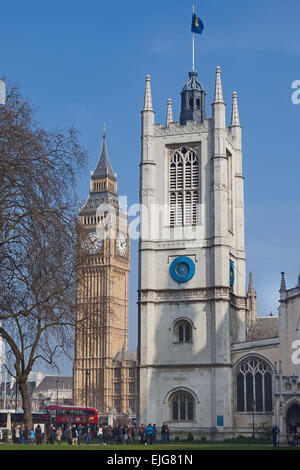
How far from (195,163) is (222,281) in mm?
10268

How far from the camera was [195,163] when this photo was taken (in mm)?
65750

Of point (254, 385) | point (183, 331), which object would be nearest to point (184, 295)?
point (183, 331)

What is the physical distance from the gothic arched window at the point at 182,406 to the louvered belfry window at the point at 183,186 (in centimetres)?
1341

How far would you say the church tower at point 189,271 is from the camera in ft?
200

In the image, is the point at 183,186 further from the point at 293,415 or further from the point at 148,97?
the point at 293,415

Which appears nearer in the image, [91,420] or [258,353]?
[258,353]

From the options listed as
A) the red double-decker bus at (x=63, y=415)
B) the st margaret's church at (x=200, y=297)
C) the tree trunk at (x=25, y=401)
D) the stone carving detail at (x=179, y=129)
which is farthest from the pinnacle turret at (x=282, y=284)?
the red double-decker bus at (x=63, y=415)

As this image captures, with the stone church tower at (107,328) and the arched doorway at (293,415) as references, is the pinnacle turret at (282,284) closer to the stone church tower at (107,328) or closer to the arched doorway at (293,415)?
the arched doorway at (293,415)

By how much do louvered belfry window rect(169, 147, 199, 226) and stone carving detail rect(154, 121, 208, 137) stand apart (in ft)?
4.76

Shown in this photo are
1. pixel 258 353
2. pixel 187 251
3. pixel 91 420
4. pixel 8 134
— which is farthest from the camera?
pixel 91 420

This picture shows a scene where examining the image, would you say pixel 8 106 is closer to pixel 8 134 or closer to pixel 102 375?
pixel 8 134

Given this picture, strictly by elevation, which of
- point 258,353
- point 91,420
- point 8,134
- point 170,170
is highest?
point 170,170
